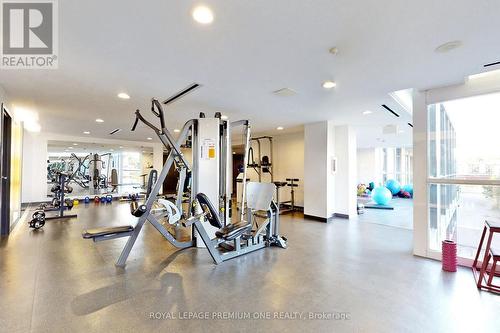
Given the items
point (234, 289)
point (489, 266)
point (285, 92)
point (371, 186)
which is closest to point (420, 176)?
point (489, 266)

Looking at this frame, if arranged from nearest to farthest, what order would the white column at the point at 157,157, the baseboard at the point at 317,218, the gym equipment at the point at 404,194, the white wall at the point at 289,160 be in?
the baseboard at the point at 317,218
the white wall at the point at 289,160
the gym equipment at the point at 404,194
the white column at the point at 157,157

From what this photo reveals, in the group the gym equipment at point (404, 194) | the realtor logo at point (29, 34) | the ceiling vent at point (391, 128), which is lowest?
the gym equipment at point (404, 194)

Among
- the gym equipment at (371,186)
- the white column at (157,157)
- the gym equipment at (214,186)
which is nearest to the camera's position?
the gym equipment at (214,186)

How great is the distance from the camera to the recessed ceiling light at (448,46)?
2.25 metres

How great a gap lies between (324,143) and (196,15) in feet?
15.4

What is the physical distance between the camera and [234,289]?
253 centimetres

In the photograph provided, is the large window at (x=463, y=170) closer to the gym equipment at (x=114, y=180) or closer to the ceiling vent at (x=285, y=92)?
the ceiling vent at (x=285, y=92)

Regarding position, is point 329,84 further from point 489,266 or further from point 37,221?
point 37,221

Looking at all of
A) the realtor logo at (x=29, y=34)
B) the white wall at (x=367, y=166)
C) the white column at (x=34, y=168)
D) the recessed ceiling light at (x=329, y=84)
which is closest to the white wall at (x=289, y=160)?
the recessed ceiling light at (x=329, y=84)

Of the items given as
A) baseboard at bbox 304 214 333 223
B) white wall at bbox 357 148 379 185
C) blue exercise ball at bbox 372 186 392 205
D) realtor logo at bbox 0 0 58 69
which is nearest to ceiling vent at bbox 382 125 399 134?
baseboard at bbox 304 214 333 223

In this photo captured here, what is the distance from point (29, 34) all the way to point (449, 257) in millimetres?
5345

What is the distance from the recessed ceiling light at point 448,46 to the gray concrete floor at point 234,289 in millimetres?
2533

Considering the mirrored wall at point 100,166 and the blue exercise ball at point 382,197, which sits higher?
the mirrored wall at point 100,166

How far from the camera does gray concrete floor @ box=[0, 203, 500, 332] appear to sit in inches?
77.6
